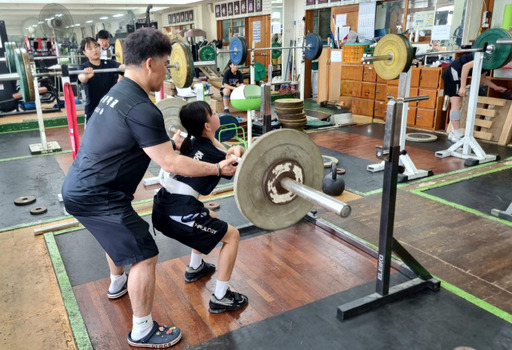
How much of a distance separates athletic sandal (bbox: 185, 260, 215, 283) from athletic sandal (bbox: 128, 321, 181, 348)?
0.51m

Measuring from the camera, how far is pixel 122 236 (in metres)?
1.72

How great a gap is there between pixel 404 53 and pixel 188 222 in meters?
2.73

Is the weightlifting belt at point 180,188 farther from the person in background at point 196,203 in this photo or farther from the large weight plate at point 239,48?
the large weight plate at point 239,48

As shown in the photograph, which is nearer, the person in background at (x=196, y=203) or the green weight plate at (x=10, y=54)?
the person in background at (x=196, y=203)

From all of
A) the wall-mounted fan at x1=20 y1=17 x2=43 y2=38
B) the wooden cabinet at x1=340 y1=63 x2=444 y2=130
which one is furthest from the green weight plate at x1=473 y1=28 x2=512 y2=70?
the wall-mounted fan at x1=20 y1=17 x2=43 y2=38

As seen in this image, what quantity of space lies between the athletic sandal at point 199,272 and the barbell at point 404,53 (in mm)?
2429

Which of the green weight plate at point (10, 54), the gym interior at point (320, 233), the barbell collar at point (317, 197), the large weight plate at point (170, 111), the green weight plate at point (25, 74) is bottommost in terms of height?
the gym interior at point (320, 233)

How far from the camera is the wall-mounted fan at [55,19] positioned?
8516 millimetres

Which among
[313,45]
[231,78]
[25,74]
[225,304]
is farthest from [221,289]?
[231,78]

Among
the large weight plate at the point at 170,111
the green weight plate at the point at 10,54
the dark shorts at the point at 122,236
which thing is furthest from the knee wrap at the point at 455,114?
the green weight plate at the point at 10,54

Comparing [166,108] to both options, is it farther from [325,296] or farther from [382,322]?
[382,322]

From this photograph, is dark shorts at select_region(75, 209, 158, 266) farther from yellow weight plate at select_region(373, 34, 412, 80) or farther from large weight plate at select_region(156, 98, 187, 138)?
yellow weight plate at select_region(373, 34, 412, 80)

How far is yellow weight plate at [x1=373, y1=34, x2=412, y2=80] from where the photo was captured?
368 centimetres

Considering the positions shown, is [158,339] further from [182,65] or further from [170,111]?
[182,65]
